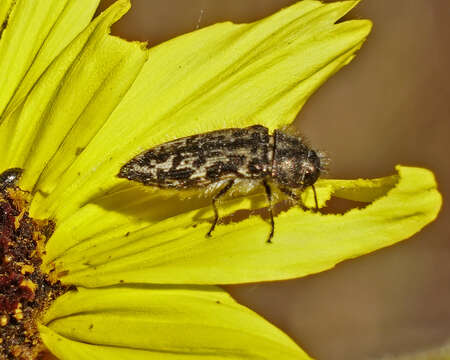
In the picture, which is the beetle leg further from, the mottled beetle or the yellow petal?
the yellow petal

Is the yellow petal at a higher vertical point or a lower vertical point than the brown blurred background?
higher

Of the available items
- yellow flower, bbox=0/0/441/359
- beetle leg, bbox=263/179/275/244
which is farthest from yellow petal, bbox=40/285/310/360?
beetle leg, bbox=263/179/275/244

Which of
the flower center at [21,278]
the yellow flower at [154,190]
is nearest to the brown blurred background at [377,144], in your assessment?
the yellow flower at [154,190]

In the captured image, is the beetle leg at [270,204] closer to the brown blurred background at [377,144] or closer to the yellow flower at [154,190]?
the yellow flower at [154,190]

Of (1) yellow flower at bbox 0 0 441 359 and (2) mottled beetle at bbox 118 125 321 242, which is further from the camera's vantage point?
(2) mottled beetle at bbox 118 125 321 242

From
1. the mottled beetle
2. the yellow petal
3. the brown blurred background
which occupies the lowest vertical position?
the brown blurred background

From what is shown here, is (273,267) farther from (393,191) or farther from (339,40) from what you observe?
(339,40)
